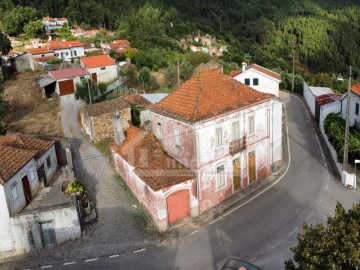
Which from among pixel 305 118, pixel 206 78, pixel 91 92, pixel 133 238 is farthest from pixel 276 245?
pixel 91 92

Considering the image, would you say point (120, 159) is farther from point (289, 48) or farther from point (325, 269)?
point (289, 48)

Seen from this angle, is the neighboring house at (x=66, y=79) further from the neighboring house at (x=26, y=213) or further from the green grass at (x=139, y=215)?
the green grass at (x=139, y=215)

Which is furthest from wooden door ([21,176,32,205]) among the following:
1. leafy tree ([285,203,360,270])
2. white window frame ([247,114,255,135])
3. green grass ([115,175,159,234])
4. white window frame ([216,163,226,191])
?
leafy tree ([285,203,360,270])

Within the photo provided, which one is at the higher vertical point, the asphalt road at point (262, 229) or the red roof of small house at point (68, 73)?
the red roof of small house at point (68, 73)

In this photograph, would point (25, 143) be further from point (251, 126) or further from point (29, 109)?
point (29, 109)

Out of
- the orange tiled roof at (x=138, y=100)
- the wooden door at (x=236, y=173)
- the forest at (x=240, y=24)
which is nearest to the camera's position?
the wooden door at (x=236, y=173)

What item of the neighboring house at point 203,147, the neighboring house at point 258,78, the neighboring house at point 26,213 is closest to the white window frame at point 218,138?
the neighboring house at point 203,147

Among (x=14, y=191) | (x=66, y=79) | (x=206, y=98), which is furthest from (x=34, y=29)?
(x=206, y=98)
